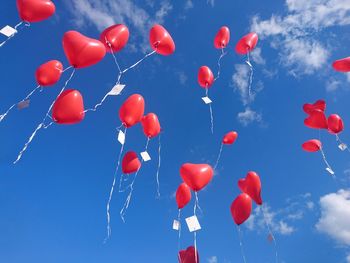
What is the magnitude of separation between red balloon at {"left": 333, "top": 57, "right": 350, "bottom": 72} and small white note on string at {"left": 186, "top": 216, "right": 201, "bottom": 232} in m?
4.44

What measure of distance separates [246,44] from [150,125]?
2830 mm

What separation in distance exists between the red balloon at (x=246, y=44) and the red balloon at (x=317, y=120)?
2073 millimetres

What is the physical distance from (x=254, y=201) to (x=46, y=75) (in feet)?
13.8

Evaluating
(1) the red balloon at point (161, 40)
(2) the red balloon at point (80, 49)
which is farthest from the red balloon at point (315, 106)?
(2) the red balloon at point (80, 49)

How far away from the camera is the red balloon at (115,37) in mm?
5176

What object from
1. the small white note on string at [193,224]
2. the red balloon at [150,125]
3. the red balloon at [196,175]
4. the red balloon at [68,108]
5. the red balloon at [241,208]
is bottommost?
the small white note on string at [193,224]

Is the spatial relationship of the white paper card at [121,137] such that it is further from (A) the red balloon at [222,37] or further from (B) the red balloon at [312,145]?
(B) the red balloon at [312,145]

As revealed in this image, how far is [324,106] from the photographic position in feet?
24.6

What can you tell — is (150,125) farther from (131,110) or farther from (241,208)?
(241,208)

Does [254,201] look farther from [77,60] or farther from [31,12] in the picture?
[31,12]

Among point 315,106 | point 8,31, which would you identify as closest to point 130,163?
point 8,31

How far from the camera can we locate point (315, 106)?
766 centimetres

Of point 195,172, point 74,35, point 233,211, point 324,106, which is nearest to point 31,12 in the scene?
point 74,35

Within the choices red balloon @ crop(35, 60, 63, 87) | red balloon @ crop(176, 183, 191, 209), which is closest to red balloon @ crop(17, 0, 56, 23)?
red balloon @ crop(35, 60, 63, 87)
